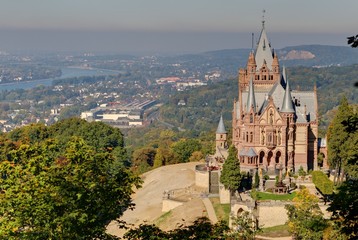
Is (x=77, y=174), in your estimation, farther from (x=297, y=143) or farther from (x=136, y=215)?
(x=297, y=143)

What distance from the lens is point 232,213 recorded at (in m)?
53.9

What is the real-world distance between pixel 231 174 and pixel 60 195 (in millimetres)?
31389

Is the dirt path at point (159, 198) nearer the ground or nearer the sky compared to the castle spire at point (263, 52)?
nearer the ground

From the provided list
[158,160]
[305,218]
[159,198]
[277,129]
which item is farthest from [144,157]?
[305,218]

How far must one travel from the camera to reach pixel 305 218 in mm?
46344

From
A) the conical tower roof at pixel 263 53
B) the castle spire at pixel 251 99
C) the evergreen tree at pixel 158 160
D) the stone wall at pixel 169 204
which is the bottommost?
the evergreen tree at pixel 158 160

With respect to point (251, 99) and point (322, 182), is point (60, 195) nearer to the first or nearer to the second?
point (322, 182)

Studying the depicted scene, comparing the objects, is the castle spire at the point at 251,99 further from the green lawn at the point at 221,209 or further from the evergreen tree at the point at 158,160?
the evergreen tree at the point at 158,160

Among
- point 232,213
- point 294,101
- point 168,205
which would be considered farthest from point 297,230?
point 294,101

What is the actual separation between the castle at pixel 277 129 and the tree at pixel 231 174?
7.76m

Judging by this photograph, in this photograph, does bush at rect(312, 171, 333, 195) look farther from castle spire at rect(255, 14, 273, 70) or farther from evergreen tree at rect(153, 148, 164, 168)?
evergreen tree at rect(153, 148, 164, 168)

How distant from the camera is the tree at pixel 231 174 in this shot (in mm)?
58406

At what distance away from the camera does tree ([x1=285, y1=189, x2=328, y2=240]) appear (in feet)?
142

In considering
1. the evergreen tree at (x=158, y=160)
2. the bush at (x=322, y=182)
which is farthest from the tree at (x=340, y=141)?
the evergreen tree at (x=158, y=160)
